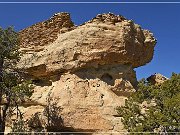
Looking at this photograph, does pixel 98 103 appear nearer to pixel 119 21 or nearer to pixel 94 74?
pixel 94 74

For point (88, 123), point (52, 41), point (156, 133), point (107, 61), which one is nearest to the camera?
point (156, 133)

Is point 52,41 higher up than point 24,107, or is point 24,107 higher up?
point 52,41

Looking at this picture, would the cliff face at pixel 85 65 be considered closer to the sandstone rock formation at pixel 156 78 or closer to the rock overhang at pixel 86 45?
the rock overhang at pixel 86 45

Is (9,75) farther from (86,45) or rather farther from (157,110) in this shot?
(157,110)

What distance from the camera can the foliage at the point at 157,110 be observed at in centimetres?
1577

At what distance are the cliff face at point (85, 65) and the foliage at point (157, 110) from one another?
238 cm

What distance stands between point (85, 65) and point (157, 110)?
6.65 meters

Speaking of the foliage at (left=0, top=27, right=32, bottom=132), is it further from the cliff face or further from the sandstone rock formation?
the sandstone rock formation

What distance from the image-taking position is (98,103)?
69.2 feet

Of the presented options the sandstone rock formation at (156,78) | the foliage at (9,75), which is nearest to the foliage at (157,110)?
the foliage at (9,75)

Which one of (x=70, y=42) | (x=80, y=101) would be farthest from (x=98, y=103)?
(x=70, y=42)

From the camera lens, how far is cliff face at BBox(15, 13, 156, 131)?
20828mm

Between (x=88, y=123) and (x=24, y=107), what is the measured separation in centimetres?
461

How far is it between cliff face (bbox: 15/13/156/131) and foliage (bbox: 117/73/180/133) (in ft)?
7.81
